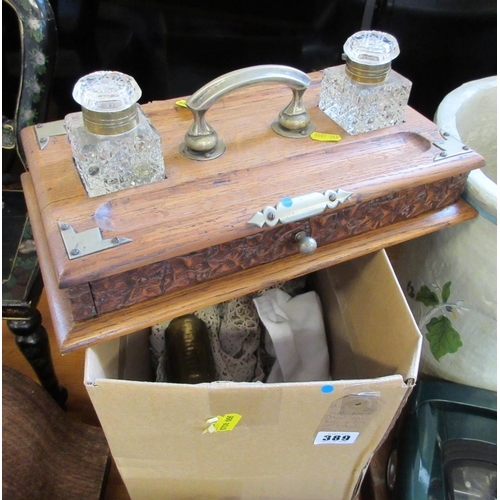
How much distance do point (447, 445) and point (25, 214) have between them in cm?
79

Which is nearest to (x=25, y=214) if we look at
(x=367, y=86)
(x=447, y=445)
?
(x=367, y=86)

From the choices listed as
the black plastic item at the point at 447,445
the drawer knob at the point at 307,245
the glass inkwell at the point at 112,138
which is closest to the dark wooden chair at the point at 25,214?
the glass inkwell at the point at 112,138

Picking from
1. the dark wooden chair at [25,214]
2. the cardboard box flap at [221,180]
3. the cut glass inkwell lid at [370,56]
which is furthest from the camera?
the dark wooden chair at [25,214]

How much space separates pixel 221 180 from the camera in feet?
1.81

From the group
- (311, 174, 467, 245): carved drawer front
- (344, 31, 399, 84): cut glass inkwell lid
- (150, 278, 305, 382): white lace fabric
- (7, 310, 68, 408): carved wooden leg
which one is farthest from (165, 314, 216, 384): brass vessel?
(344, 31, 399, 84): cut glass inkwell lid

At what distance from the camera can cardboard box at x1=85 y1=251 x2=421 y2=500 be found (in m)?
0.49

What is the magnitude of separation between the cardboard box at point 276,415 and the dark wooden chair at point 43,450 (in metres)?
0.19

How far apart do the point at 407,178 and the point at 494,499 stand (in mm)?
493

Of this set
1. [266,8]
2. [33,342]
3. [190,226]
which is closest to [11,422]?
[33,342]

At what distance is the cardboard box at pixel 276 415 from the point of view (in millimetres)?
487

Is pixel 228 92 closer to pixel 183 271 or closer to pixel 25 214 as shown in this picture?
pixel 183 271

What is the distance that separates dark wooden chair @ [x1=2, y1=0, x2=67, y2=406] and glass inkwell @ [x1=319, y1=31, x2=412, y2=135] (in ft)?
1.48

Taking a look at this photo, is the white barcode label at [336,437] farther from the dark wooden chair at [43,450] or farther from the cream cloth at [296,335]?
the dark wooden chair at [43,450]

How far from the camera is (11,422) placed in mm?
749
